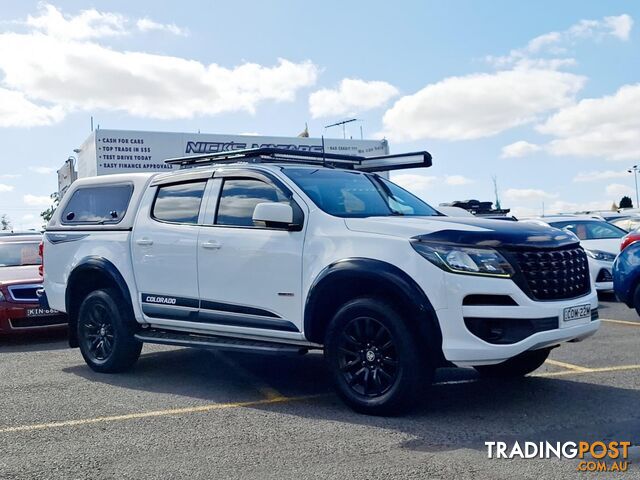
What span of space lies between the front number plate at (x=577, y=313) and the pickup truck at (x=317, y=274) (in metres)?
0.01

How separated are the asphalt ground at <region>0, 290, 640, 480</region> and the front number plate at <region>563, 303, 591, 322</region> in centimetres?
66

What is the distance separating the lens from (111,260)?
732 centimetres

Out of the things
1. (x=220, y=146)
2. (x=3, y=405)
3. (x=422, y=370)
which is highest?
(x=220, y=146)

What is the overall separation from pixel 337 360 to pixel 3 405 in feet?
9.33

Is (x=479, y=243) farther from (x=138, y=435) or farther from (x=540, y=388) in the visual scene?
(x=138, y=435)

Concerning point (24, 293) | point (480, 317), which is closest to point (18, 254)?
point (24, 293)

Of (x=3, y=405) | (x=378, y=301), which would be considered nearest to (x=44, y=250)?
(x=3, y=405)

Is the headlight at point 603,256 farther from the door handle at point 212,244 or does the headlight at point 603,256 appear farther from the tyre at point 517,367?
the door handle at point 212,244

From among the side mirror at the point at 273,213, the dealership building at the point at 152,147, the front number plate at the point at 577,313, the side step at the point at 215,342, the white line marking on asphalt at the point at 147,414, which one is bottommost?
the white line marking on asphalt at the point at 147,414

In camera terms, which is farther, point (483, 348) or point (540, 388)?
point (540, 388)

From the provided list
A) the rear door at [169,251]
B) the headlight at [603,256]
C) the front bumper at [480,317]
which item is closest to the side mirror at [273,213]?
the rear door at [169,251]

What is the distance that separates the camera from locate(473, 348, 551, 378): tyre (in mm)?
6352

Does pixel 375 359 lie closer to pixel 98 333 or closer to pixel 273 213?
pixel 273 213

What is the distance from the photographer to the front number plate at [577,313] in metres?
5.37
